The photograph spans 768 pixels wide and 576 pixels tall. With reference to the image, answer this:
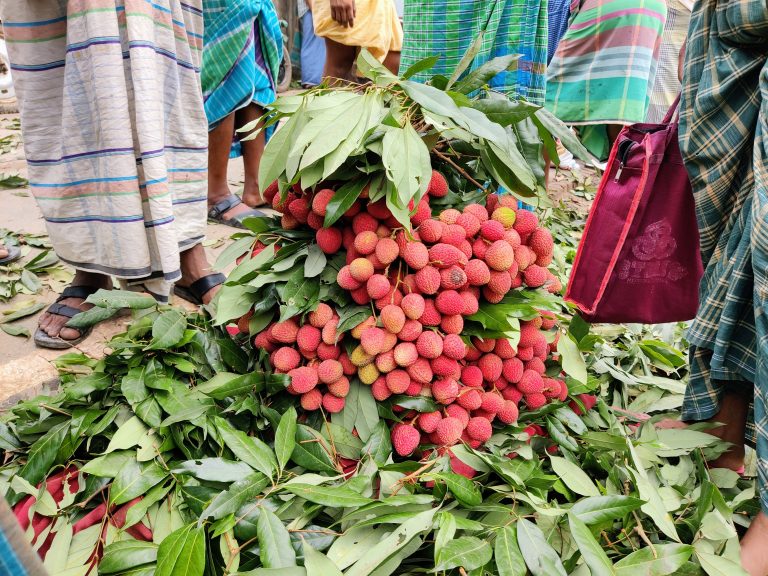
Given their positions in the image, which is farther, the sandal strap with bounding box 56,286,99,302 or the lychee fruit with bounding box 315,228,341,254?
the sandal strap with bounding box 56,286,99,302

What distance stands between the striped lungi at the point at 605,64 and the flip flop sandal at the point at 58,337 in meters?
2.35

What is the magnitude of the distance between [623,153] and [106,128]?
4.48ft

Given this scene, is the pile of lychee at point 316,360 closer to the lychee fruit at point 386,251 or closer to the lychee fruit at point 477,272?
the lychee fruit at point 386,251

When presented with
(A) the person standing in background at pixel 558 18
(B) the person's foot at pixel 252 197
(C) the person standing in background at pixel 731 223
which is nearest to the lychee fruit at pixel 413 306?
(C) the person standing in background at pixel 731 223

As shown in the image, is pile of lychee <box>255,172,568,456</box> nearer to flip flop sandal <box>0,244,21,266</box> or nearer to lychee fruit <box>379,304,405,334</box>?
lychee fruit <box>379,304,405,334</box>

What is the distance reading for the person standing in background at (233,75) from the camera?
2.29 metres

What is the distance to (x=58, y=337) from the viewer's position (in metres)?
1.62

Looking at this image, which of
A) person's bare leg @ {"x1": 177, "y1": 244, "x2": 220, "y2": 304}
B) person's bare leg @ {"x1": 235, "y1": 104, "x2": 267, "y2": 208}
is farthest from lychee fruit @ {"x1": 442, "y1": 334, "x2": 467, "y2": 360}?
person's bare leg @ {"x1": 235, "y1": 104, "x2": 267, "y2": 208}

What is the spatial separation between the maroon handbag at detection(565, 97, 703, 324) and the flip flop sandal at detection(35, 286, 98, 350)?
4.79 feet

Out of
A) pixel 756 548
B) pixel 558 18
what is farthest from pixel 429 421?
pixel 558 18

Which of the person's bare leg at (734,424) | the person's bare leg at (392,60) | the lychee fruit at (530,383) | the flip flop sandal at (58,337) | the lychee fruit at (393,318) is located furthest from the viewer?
the person's bare leg at (392,60)

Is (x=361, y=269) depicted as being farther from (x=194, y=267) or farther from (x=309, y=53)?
(x=309, y=53)

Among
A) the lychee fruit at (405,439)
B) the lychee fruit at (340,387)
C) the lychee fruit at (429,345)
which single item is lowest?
the lychee fruit at (405,439)

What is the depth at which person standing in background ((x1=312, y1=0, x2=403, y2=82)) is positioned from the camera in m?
2.57
